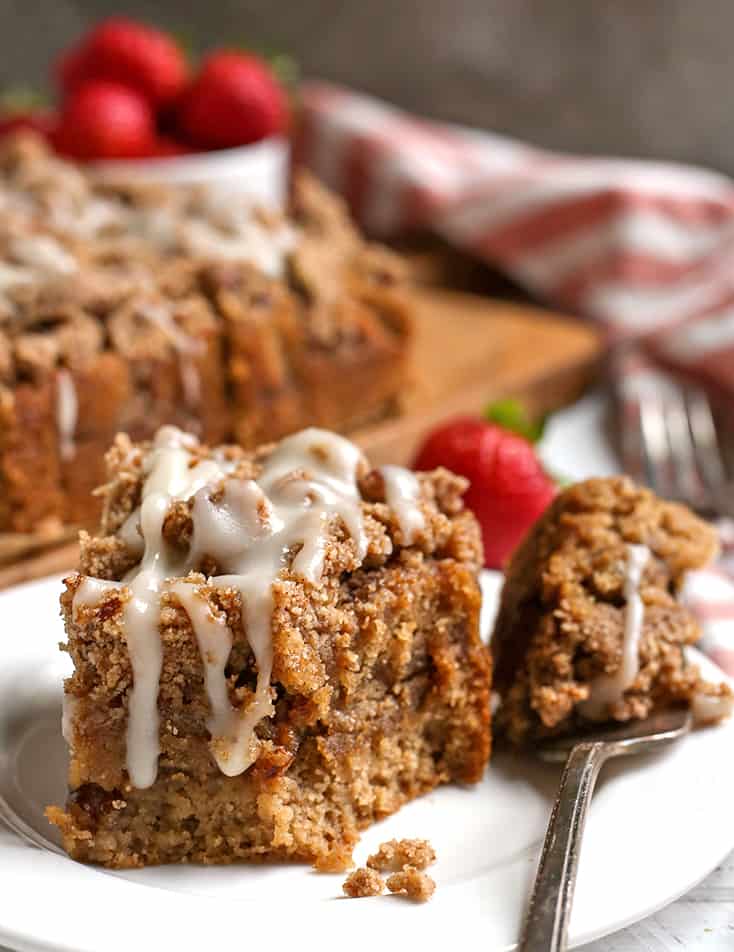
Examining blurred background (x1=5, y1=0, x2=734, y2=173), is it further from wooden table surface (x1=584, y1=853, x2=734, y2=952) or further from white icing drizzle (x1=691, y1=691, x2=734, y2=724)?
wooden table surface (x1=584, y1=853, x2=734, y2=952)

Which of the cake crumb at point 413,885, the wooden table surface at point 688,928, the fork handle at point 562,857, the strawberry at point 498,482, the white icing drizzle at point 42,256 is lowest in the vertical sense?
the strawberry at point 498,482

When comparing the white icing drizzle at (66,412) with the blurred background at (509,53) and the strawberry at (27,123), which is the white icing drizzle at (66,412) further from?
the blurred background at (509,53)

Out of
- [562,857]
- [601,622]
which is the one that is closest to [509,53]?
[601,622]

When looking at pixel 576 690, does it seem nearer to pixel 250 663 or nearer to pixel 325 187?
pixel 250 663

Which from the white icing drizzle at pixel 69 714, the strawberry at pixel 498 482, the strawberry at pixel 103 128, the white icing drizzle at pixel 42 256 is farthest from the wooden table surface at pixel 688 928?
the strawberry at pixel 103 128

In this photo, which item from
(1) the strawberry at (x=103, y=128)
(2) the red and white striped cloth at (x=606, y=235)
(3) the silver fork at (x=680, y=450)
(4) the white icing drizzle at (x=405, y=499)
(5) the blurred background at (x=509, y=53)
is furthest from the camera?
(5) the blurred background at (x=509, y=53)

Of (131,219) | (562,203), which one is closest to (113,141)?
(131,219)

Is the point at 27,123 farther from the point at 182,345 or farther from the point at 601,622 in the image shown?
the point at 601,622
